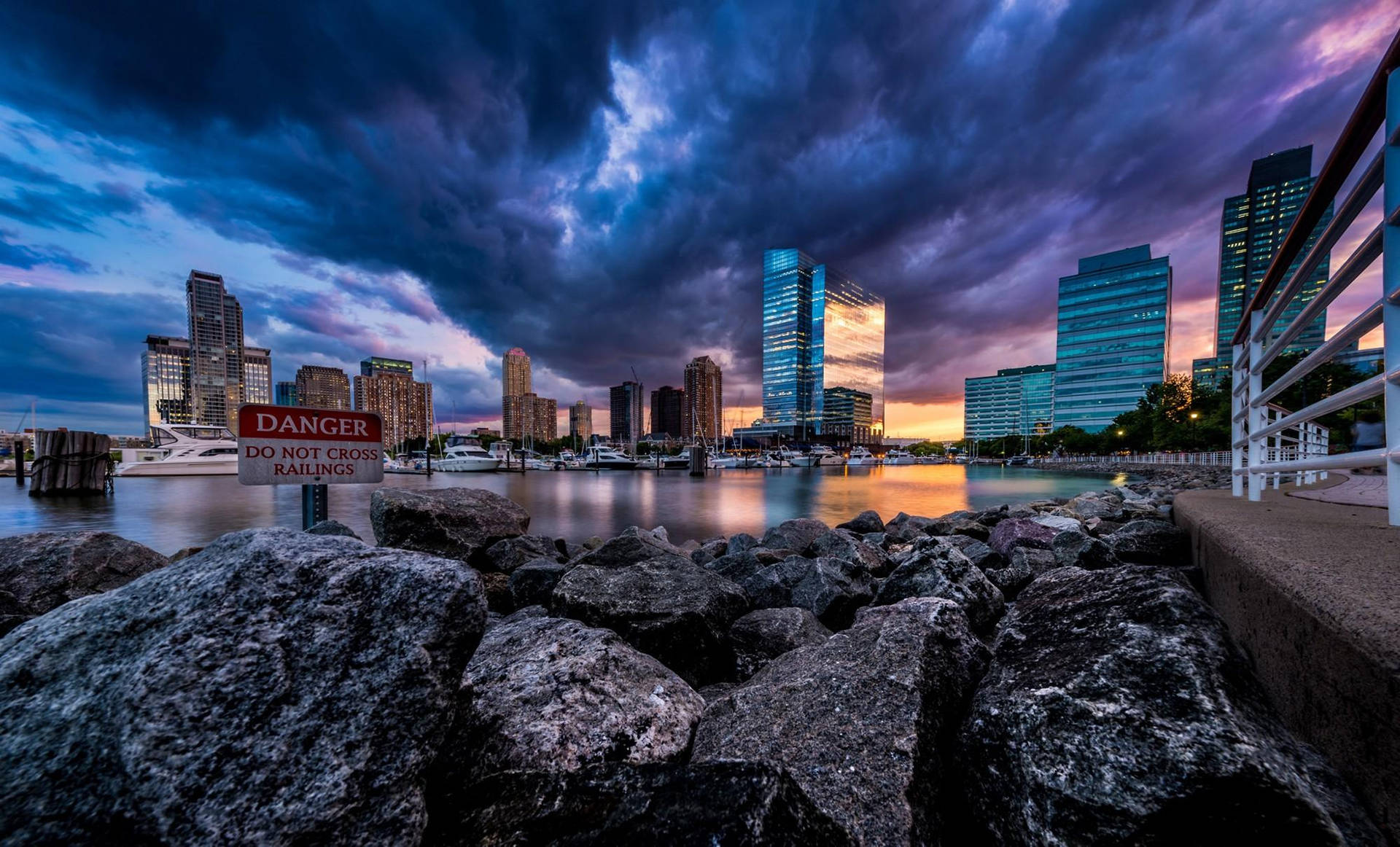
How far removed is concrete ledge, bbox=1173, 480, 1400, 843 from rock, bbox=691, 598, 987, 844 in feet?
3.32

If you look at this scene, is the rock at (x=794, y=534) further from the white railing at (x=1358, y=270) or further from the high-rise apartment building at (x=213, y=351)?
the high-rise apartment building at (x=213, y=351)

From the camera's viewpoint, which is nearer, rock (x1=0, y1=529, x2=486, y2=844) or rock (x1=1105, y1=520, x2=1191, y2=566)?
rock (x1=0, y1=529, x2=486, y2=844)

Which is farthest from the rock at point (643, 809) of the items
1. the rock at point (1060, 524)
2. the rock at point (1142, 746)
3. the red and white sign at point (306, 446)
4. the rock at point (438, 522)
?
the rock at point (1060, 524)

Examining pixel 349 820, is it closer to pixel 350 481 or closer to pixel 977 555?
pixel 350 481

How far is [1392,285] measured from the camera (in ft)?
6.79

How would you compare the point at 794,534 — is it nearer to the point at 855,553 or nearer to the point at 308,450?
the point at 855,553

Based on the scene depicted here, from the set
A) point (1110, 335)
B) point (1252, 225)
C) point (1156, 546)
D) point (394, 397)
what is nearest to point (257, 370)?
point (394, 397)

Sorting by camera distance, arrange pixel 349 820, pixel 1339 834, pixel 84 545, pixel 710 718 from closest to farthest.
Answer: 1. pixel 1339 834
2. pixel 349 820
3. pixel 710 718
4. pixel 84 545

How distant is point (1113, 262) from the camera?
113438mm

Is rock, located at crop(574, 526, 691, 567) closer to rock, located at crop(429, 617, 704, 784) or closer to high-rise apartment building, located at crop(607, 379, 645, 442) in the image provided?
rock, located at crop(429, 617, 704, 784)

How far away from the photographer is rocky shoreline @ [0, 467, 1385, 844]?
1344 millimetres

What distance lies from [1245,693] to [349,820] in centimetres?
272

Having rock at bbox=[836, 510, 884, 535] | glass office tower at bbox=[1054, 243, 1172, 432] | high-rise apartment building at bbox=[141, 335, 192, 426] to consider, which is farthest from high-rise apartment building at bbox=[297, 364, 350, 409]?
glass office tower at bbox=[1054, 243, 1172, 432]

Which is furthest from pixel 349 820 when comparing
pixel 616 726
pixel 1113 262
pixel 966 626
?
pixel 1113 262
